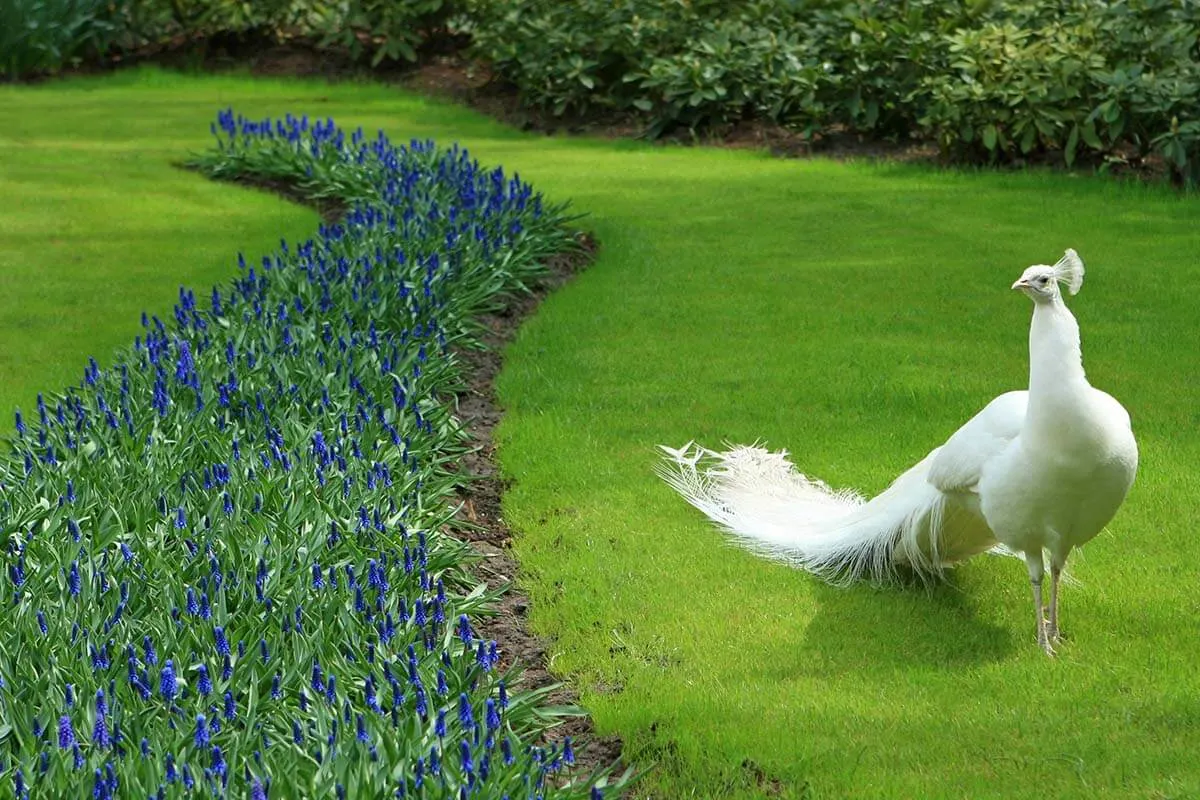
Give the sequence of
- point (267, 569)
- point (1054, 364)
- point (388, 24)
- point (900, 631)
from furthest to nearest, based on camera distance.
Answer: point (388, 24) → point (900, 631) → point (267, 569) → point (1054, 364)

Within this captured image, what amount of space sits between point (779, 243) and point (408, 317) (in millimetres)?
3588

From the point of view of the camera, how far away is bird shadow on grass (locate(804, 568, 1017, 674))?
4.61 m

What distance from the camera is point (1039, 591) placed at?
462cm

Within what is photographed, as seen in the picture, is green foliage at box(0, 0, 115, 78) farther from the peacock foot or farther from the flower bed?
the peacock foot

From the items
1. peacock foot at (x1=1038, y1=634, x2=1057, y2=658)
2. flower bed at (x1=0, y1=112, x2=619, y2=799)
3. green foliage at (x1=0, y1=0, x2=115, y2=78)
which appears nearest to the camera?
flower bed at (x1=0, y1=112, x2=619, y2=799)

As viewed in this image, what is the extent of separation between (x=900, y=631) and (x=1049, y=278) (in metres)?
1.26

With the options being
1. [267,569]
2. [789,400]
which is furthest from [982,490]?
[789,400]

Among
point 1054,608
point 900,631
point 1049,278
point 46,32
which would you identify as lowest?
point 900,631

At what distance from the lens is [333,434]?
18.2 ft

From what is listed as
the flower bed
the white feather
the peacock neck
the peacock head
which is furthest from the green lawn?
the peacock head

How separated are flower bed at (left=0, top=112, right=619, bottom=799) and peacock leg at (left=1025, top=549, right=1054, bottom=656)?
5.11 ft

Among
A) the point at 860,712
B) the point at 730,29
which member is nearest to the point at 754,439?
the point at 860,712

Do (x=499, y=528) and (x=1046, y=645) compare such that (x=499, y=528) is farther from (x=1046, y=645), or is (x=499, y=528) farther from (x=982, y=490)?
(x=1046, y=645)

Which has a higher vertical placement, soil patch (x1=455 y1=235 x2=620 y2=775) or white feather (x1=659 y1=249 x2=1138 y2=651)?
white feather (x1=659 y1=249 x2=1138 y2=651)
